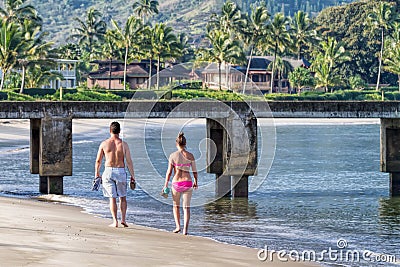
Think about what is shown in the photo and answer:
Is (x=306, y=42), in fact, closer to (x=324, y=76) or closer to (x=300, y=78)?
(x=300, y=78)

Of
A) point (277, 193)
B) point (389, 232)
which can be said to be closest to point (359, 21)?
point (277, 193)

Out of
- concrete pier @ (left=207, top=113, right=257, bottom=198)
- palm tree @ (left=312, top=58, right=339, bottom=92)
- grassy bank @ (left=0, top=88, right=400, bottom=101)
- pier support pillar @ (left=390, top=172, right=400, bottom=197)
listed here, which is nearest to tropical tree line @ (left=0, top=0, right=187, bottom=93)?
grassy bank @ (left=0, top=88, right=400, bottom=101)

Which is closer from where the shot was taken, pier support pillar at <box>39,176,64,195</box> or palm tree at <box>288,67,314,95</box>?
pier support pillar at <box>39,176,64,195</box>

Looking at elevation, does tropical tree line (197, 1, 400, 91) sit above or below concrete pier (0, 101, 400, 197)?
above

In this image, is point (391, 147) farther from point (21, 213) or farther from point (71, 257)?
point (71, 257)

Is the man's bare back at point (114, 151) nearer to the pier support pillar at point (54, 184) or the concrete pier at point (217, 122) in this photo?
the concrete pier at point (217, 122)

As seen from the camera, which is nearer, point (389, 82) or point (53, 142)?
point (53, 142)

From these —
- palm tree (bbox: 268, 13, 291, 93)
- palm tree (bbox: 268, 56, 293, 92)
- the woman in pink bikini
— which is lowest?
the woman in pink bikini

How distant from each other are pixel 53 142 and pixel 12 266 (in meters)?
15.6

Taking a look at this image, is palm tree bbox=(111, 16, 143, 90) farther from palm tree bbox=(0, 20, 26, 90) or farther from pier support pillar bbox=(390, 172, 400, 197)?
pier support pillar bbox=(390, 172, 400, 197)

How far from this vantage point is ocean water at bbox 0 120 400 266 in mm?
19062

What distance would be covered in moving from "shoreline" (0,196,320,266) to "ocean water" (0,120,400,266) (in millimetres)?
2055

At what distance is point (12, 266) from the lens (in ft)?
35.6

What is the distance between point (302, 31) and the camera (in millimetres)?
127125
